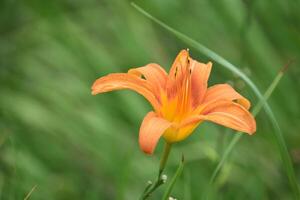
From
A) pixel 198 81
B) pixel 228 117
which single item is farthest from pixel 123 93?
pixel 228 117

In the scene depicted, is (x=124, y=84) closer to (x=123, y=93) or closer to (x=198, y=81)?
(x=198, y=81)

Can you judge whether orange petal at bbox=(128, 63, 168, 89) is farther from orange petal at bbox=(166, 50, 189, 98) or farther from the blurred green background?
the blurred green background

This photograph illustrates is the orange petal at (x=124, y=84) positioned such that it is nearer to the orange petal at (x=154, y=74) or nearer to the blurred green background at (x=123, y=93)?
the orange petal at (x=154, y=74)

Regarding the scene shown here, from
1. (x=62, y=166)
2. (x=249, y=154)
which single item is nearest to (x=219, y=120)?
(x=249, y=154)

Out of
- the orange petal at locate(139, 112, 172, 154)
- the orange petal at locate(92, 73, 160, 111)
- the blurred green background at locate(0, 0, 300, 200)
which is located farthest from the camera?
the blurred green background at locate(0, 0, 300, 200)

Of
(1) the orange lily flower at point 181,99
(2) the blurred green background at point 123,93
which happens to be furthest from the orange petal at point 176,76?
(2) the blurred green background at point 123,93

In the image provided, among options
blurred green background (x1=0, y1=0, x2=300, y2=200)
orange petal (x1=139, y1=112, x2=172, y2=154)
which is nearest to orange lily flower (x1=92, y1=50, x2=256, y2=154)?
orange petal (x1=139, y1=112, x2=172, y2=154)

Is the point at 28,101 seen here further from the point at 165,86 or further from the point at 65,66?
the point at 165,86
